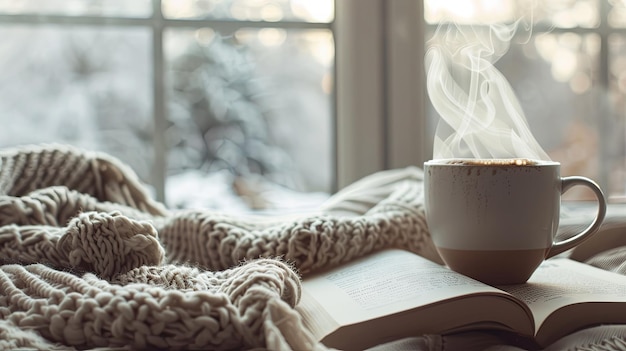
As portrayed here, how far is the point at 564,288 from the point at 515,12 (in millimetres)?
787

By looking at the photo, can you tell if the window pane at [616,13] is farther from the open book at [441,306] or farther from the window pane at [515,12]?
the open book at [441,306]

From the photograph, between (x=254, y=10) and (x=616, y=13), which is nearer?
(x=254, y=10)

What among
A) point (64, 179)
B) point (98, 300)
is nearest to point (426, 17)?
point (64, 179)

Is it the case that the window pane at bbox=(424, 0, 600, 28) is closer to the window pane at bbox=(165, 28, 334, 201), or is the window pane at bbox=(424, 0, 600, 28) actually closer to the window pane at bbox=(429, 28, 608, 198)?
the window pane at bbox=(429, 28, 608, 198)

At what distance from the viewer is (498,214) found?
0.75 metres

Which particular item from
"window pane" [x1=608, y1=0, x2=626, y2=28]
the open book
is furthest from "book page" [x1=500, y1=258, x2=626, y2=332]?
"window pane" [x1=608, y1=0, x2=626, y2=28]

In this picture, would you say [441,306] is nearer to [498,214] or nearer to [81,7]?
[498,214]

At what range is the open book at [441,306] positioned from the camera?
64 centimetres

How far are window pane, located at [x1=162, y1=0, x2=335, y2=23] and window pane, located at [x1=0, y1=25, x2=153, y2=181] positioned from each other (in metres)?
0.08

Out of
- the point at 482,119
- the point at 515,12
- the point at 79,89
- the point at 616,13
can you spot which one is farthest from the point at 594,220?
the point at 79,89

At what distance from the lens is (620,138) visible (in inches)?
57.9

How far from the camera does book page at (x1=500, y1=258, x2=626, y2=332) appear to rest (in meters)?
0.69

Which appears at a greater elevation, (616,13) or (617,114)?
(616,13)

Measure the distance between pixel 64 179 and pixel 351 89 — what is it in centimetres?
60
